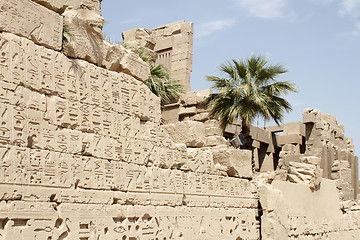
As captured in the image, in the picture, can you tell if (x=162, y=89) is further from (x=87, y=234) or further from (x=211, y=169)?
(x=87, y=234)

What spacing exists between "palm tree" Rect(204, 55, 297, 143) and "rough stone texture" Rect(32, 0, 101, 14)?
20.4ft

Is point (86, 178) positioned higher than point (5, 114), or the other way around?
point (5, 114)

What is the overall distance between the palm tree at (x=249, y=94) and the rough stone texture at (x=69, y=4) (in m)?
6.22

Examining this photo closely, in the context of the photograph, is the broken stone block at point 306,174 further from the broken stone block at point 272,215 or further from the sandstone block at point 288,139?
the sandstone block at point 288,139

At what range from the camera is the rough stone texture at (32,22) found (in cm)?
596

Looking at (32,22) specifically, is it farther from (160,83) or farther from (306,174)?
(306,174)

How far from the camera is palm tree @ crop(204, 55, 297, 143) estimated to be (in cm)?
1299

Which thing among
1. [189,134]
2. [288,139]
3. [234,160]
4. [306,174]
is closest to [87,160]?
[189,134]

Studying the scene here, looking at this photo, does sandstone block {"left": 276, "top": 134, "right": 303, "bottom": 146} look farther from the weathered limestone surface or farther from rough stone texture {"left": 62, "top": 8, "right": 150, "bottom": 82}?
rough stone texture {"left": 62, "top": 8, "right": 150, "bottom": 82}

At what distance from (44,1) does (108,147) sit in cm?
214

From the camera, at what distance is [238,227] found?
10016 mm

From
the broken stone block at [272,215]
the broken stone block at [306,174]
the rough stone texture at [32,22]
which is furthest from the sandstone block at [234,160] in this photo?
the rough stone texture at [32,22]

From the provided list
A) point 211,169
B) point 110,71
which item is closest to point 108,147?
point 110,71

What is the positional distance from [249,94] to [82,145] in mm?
7033
